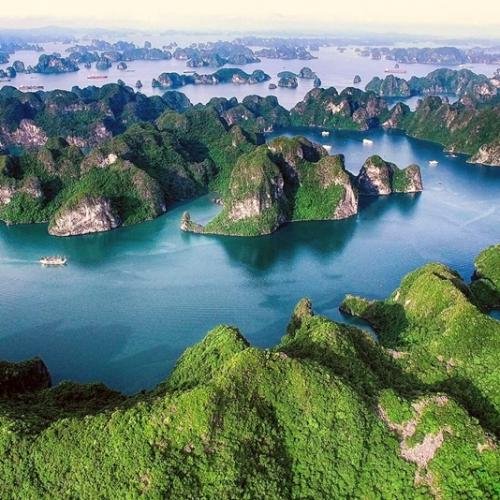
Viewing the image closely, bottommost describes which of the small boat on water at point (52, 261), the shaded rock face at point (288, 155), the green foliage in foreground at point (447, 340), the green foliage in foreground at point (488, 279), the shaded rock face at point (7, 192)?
the small boat on water at point (52, 261)

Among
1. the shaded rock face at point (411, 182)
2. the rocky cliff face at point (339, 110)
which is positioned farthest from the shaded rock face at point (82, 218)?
the rocky cliff face at point (339, 110)

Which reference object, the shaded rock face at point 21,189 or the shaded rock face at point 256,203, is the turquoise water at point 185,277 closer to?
the shaded rock face at point 256,203

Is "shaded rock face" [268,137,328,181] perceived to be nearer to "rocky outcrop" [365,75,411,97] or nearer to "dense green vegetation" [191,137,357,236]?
"dense green vegetation" [191,137,357,236]

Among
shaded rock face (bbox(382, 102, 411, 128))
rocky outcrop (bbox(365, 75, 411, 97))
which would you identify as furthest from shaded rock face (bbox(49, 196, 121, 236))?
rocky outcrop (bbox(365, 75, 411, 97))

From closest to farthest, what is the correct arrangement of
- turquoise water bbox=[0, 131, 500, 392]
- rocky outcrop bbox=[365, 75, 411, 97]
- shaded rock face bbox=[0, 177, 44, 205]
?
turquoise water bbox=[0, 131, 500, 392], shaded rock face bbox=[0, 177, 44, 205], rocky outcrop bbox=[365, 75, 411, 97]

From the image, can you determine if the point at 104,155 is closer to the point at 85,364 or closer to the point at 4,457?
the point at 85,364

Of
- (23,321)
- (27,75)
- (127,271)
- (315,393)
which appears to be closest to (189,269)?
(127,271)
